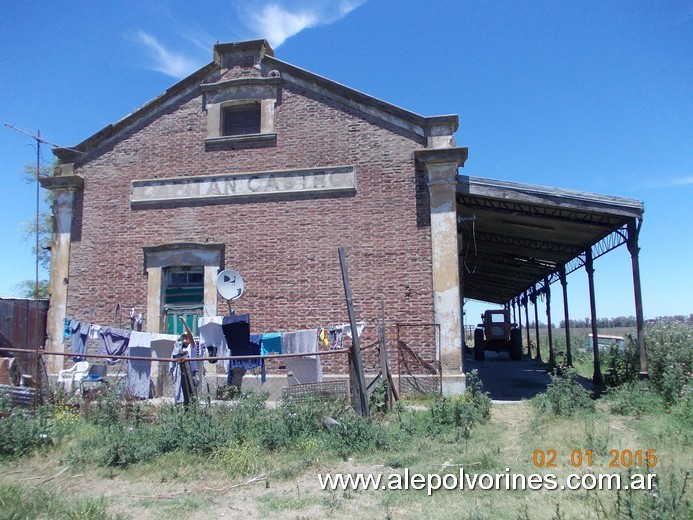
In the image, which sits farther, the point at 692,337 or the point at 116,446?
the point at 692,337

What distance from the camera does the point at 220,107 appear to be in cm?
1432

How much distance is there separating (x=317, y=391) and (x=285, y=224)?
4.97m

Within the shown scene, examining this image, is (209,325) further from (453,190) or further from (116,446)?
(453,190)

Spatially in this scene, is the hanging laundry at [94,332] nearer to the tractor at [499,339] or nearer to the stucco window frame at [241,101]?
the stucco window frame at [241,101]

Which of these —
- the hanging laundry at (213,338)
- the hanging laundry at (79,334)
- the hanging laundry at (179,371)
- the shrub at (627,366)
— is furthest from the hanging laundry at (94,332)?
the shrub at (627,366)

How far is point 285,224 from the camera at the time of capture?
1332 cm

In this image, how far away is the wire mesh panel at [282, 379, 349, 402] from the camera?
941cm

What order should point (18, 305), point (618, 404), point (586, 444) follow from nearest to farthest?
point (586, 444), point (618, 404), point (18, 305)

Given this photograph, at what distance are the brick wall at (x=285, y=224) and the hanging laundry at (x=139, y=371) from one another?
1397 millimetres

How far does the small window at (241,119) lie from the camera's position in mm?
14430

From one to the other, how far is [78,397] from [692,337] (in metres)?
12.8

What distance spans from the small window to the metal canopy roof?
566cm

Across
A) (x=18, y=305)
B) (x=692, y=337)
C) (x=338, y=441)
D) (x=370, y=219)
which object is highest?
(x=370, y=219)

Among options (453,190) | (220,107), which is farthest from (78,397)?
(453,190)
